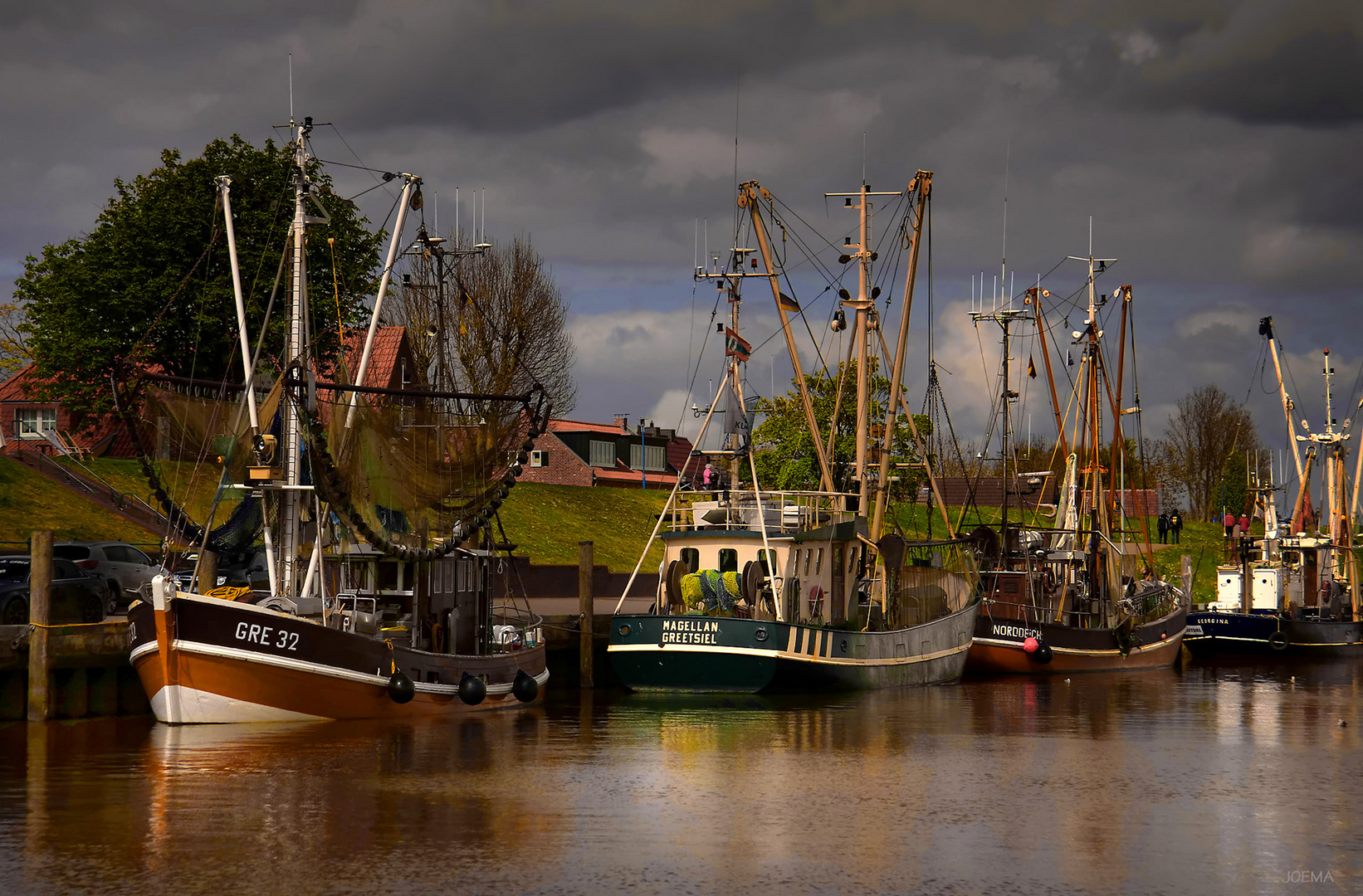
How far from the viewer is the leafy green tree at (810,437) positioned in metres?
64.9

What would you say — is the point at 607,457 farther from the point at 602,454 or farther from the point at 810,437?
the point at 810,437

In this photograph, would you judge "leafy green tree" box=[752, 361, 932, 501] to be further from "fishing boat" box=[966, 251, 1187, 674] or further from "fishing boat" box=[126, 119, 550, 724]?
"fishing boat" box=[126, 119, 550, 724]

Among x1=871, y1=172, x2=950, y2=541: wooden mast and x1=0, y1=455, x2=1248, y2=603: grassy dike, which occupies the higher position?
x1=871, y1=172, x2=950, y2=541: wooden mast

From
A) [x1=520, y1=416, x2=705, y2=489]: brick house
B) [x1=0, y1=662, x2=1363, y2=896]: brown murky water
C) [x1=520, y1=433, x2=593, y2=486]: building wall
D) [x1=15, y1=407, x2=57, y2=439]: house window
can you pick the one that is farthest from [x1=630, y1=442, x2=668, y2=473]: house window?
[x1=0, y1=662, x2=1363, y2=896]: brown murky water

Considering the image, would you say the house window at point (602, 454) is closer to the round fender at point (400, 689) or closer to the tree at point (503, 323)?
the tree at point (503, 323)

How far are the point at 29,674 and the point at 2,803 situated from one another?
7474 mm

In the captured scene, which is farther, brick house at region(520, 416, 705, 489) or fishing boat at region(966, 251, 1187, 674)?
brick house at region(520, 416, 705, 489)

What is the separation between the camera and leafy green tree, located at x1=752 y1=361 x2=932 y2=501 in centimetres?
6494

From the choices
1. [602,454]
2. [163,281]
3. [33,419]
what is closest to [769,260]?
[163,281]

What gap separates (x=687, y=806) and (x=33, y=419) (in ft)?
207

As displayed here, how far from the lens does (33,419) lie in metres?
75.0

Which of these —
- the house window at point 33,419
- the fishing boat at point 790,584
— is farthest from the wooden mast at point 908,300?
the house window at point 33,419

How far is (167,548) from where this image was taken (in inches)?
1102

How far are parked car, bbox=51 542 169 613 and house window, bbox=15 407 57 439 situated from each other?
37.0 metres
